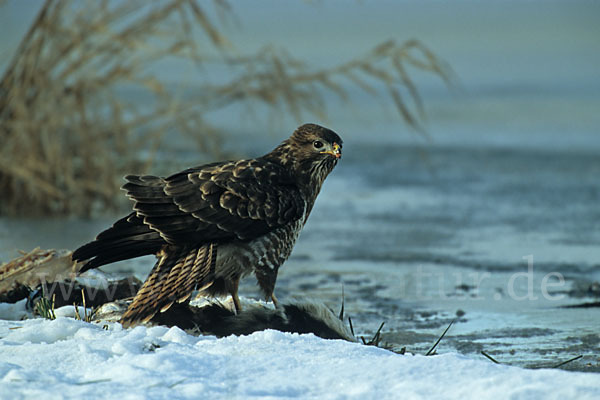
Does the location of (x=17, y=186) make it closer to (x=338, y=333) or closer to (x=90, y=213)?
(x=90, y=213)

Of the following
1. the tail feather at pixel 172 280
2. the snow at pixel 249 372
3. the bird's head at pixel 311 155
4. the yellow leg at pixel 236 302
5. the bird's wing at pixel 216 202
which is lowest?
the snow at pixel 249 372

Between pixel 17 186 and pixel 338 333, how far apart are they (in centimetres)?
487

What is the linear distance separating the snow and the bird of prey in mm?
611

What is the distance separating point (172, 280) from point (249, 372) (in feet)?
3.78

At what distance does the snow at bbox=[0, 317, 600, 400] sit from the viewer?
278cm

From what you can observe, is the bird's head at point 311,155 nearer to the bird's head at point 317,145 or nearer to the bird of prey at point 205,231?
the bird's head at point 317,145

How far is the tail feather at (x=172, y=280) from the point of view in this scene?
13.1 ft

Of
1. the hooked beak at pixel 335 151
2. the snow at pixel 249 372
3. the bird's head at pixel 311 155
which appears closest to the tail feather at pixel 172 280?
the snow at pixel 249 372

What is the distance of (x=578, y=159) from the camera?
11047mm

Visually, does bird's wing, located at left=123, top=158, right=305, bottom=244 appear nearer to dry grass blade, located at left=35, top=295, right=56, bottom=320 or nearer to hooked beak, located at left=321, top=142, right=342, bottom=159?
hooked beak, located at left=321, top=142, right=342, bottom=159

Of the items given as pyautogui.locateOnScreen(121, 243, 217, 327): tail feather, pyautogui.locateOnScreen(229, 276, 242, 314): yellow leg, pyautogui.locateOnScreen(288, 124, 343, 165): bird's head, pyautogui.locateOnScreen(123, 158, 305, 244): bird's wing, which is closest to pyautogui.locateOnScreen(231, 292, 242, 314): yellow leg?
pyautogui.locateOnScreen(229, 276, 242, 314): yellow leg

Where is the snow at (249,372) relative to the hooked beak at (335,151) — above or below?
below

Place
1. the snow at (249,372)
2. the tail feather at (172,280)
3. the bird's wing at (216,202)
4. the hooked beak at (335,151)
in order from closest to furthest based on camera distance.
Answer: the snow at (249,372), the tail feather at (172,280), the bird's wing at (216,202), the hooked beak at (335,151)

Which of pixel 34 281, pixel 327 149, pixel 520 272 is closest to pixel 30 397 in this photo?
pixel 34 281
